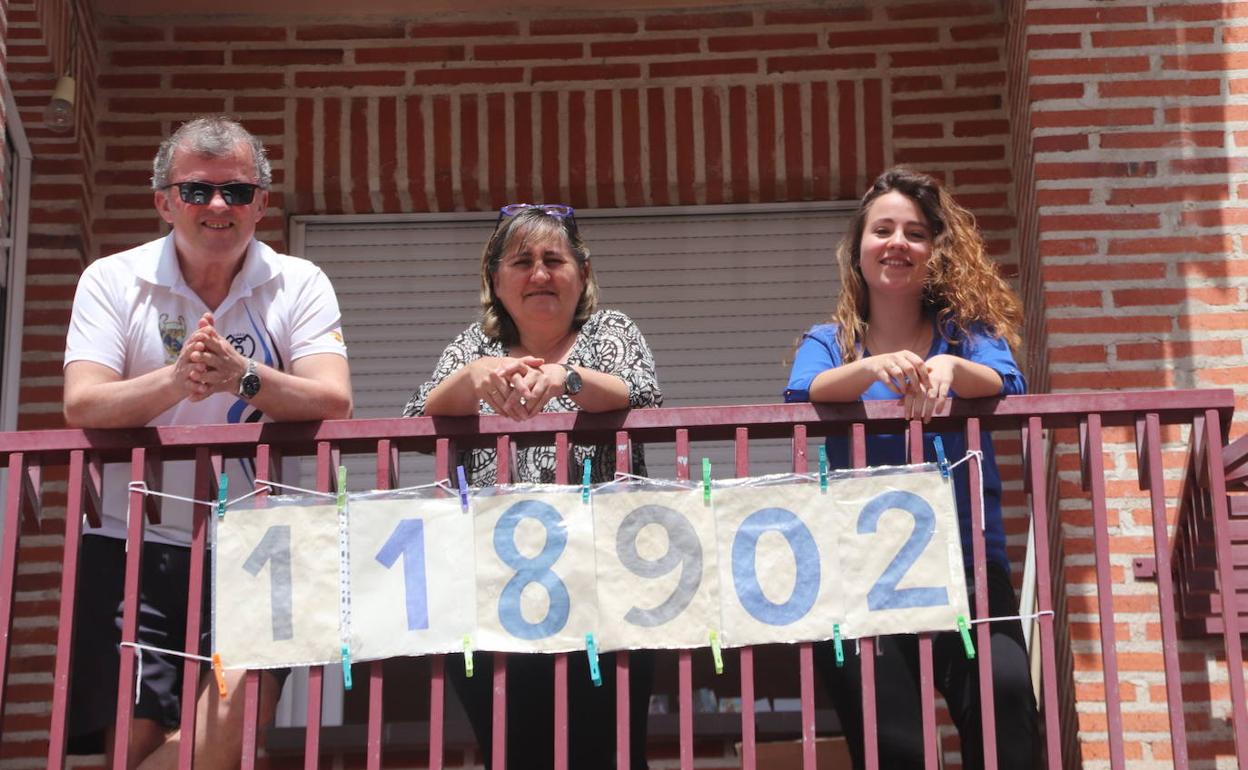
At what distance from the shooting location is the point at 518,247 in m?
5.77

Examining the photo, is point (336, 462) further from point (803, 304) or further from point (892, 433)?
point (803, 304)

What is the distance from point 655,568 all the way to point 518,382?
58cm

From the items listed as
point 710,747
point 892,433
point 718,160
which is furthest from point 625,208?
point 892,433

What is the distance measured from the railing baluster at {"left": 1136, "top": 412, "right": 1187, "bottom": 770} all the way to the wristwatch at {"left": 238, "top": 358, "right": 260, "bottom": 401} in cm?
221

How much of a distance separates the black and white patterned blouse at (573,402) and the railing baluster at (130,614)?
760 millimetres

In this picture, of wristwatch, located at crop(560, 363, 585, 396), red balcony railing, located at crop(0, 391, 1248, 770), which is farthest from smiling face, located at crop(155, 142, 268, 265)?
wristwatch, located at crop(560, 363, 585, 396)

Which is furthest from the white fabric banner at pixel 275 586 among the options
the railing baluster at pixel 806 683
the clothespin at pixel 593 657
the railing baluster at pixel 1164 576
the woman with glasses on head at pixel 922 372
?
the railing baluster at pixel 1164 576

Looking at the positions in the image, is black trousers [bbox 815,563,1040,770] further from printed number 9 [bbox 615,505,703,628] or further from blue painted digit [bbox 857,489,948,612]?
printed number 9 [bbox 615,505,703,628]

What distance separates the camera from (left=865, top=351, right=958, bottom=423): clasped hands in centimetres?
525

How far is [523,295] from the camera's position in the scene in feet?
18.8

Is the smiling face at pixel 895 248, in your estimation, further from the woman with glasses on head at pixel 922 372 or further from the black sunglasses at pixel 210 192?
the black sunglasses at pixel 210 192

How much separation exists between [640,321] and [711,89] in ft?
3.09

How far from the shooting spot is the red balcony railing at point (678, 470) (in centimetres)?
519

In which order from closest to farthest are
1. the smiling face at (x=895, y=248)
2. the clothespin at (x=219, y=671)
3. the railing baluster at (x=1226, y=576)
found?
the railing baluster at (x=1226, y=576) → the clothespin at (x=219, y=671) → the smiling face at (x=895, y=248)
